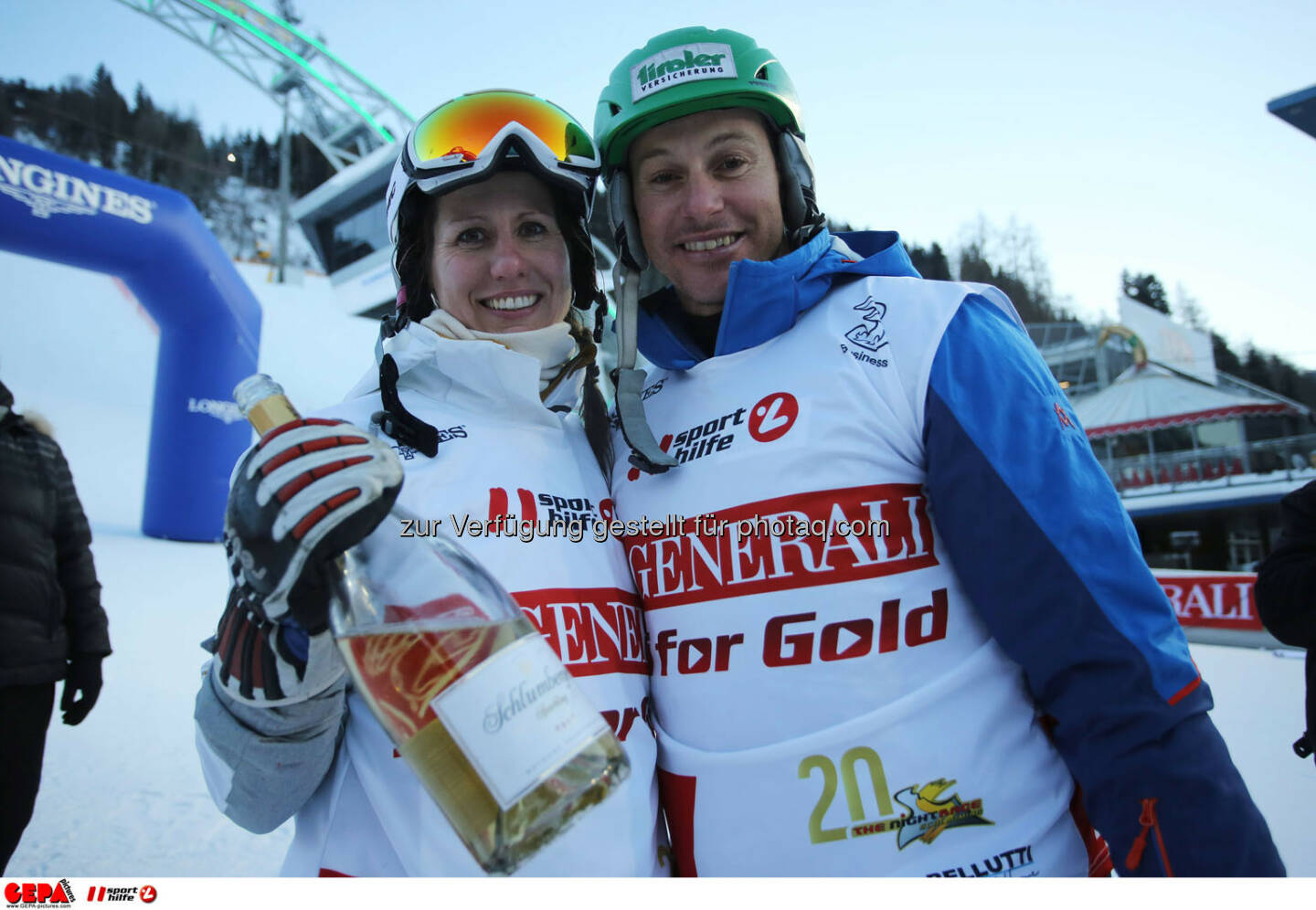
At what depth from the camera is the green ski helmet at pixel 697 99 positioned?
1.40 meters

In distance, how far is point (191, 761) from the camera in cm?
262

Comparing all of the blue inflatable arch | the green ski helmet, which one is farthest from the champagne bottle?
the blue inflatable arch

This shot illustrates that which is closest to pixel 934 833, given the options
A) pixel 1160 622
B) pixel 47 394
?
pixel 1160 622

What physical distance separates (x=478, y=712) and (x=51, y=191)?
4.10 meters

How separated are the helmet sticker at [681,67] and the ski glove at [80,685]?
7.27ft

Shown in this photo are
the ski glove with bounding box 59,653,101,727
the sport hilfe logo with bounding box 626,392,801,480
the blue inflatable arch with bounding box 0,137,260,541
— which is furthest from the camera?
the blue inflatable arch with bounding box 0,137,260,541

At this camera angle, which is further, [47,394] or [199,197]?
[199,197]

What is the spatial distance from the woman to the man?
13 cm

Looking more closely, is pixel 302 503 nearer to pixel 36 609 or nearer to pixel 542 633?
pixel 542 633

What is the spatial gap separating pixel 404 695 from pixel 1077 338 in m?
18.8

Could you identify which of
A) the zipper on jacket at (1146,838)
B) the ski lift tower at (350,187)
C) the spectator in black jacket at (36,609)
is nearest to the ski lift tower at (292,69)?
the ski lift tower at (350,187)

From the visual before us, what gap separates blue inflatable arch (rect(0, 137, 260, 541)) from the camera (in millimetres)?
3814
